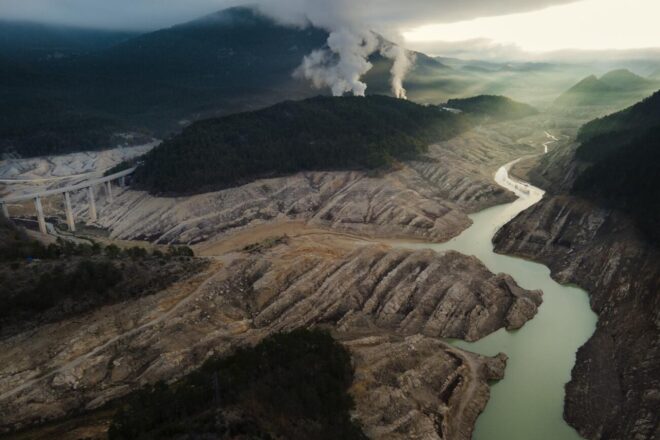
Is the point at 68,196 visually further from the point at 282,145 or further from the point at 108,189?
the point at 282,145

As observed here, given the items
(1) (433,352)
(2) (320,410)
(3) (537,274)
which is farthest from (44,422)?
(3) (537,274)

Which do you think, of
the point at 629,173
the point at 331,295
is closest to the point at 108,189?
the point at 331,295

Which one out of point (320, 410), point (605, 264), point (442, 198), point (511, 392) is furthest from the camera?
point (442, 198)

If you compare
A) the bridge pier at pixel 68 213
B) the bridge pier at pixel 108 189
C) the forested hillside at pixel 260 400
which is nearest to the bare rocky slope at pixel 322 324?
the forested hillside at pixel 260 400

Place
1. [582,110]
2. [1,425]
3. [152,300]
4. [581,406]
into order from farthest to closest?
1. [582,110]
2. [152,300]
3. [581,406]
4. [1,425]

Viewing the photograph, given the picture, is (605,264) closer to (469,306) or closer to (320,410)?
(469,306)

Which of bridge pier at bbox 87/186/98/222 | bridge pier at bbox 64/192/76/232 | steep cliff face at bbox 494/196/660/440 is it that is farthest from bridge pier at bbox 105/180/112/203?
steep cliff face at bbox 494/196/660/440

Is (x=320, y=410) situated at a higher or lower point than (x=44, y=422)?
higher
